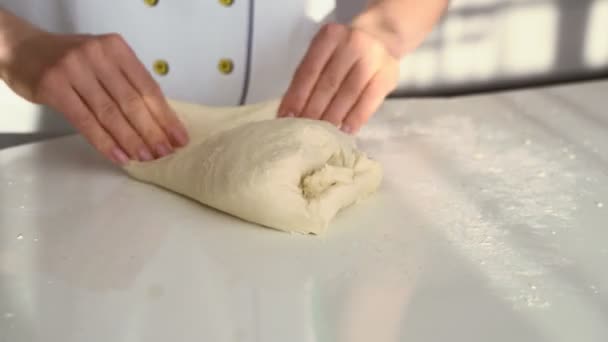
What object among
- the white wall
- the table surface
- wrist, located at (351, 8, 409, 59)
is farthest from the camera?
the white wall

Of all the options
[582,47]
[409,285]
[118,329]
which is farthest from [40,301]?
[582,47]

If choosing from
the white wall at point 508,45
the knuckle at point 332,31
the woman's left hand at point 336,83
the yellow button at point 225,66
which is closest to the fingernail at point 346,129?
the woman's left hand at point 336,83

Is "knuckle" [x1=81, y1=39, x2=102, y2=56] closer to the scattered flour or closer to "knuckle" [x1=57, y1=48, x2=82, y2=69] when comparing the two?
"knuckle" [x1=57, y1=48, x2=82, y2=69]

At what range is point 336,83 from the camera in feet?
2.62

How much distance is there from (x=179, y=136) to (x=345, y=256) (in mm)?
263

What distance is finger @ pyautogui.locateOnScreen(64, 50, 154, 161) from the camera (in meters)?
0.73

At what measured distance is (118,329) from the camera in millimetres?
513

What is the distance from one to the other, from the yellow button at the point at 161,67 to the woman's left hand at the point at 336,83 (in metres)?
0.21

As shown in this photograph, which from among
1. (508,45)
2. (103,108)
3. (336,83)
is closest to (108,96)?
(103,108)

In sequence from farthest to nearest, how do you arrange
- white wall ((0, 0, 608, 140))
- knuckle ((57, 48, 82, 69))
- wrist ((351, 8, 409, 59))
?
white wall ((0, 0, 608, 140)), wrist ((351, 8, 409, 59)), knuckle ((57, 48, 82, 69))

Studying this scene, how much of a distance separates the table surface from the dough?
19 millimetres

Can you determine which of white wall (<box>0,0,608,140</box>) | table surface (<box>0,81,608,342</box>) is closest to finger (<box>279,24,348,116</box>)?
table surface (<box>0,81,608,342</box>)

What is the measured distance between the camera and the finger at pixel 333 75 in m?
0.79

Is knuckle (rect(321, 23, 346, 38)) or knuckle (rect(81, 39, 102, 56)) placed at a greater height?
knuckle (rect(81, 39, 102, 56))
